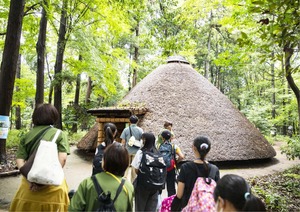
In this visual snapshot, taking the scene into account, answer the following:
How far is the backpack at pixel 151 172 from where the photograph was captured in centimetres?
349

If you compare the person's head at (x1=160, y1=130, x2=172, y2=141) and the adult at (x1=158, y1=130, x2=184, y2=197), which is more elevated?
the person's head at (x1=160, y1=130, x2=172, y2=141)

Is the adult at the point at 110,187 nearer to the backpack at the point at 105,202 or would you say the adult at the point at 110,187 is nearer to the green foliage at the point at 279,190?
the backpack at the point at 105,202

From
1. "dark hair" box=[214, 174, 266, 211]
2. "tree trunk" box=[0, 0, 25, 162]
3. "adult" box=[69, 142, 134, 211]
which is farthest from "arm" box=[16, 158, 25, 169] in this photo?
"tree trunk" box=[0, 0, 25, 162]

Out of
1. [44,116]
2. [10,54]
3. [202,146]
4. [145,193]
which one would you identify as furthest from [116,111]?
[202,146]

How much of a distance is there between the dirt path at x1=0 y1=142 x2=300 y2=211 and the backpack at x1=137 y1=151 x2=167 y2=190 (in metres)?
3.47

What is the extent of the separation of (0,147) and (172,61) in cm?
1016

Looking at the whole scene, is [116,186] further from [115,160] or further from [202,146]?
[202,146]

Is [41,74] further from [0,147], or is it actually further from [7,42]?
[0,147]

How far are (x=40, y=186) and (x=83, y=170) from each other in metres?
6.12

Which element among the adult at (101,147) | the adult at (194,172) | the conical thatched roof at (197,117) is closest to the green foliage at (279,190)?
the conical thatched roof at (197,117)

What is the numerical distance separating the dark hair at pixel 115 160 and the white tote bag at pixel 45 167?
59cm

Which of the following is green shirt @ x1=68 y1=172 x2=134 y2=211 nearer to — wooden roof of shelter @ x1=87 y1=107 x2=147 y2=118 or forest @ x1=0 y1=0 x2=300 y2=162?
forest @ x1=0 y1=0 x2=300 y2=162

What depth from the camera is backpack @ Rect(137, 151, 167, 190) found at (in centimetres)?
349

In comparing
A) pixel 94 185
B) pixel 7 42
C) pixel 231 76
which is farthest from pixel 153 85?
pixel 231 76
